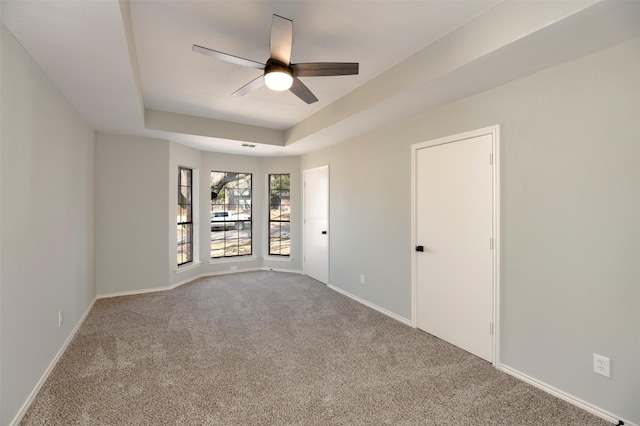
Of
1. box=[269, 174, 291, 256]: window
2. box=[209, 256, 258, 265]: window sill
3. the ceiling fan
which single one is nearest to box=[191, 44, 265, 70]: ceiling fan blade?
the ceiling fan

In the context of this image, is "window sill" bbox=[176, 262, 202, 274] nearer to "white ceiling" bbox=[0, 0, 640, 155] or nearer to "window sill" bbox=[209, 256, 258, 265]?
"window sill" bbox=[209, 256, 258, 265]

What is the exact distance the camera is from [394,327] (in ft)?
11.0

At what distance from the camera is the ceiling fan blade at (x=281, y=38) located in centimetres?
178

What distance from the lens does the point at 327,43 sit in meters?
2.41

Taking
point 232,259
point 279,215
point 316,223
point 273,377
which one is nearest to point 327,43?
point 273,377

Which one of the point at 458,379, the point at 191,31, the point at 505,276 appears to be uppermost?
the point at 191,31

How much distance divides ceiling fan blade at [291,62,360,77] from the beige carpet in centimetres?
240

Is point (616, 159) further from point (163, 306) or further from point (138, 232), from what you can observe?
point (138, 232)

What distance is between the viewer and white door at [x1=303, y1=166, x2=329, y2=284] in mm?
5172

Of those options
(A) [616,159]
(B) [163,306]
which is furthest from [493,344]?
(B) [163,306]

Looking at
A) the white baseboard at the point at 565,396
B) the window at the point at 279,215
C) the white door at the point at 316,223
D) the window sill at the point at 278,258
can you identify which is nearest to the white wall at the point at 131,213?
the window sill at the point at 278,258

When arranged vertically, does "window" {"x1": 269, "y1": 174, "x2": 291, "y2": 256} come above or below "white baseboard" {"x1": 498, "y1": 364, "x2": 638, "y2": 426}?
above

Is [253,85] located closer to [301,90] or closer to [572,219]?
[301,90]

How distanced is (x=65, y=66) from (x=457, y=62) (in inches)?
118
